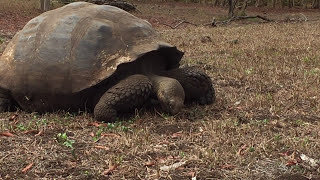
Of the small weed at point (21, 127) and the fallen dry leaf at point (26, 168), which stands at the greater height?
the fallen dry leaf at point (26, 168)

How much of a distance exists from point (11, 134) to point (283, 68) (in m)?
4.37

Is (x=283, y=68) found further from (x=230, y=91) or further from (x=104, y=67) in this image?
(x=104, y=67)

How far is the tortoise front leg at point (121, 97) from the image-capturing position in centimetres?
390

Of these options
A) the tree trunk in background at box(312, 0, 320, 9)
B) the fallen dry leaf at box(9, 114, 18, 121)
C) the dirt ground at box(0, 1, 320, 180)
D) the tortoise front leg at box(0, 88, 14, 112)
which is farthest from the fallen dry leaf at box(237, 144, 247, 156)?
the tree trunk in background at box(312, 0, 320, 9)

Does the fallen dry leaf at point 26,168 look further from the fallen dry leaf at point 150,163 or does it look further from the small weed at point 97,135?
the fallen dry leaf at point 150,163

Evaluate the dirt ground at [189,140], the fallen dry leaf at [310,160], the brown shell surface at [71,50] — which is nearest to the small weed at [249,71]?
the dirt ground at [189,140]

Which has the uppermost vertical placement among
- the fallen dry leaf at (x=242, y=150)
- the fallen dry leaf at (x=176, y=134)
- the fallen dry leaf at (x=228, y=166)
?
the fallen dry leaf at (x=228, y=166)

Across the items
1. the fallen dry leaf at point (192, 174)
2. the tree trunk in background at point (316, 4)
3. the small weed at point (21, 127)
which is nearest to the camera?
the fallen dry leaf at point (192, 174)

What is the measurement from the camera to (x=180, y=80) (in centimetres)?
445

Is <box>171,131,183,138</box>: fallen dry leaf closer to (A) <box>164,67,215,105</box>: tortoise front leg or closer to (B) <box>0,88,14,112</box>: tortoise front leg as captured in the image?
(A) <box>164,67,215,105</box>: tortoise front leg

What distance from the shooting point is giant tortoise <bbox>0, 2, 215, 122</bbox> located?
396 cm

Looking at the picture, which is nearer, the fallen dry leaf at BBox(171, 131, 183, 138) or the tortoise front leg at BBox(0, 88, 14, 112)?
the fallen dry leaf at BBox(171, 131, 183, 138)

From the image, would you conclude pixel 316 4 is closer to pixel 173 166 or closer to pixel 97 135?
pixel 97 135

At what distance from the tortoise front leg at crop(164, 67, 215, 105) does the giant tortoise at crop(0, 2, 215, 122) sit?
1cm
